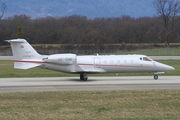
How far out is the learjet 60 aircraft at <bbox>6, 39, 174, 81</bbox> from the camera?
30.0 metres

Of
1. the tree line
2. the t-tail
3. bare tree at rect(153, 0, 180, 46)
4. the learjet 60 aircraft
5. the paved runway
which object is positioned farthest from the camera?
bare tree at rect(153, 0, 180, 46)

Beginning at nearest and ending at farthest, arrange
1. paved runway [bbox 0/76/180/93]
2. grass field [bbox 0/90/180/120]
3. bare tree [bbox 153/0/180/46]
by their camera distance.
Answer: grass field [bbox 0/90/180/120], paved runway [bbox 0/76/180/93], bare tree [bbox 153/0/180/46]

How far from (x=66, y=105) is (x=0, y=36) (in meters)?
90.7

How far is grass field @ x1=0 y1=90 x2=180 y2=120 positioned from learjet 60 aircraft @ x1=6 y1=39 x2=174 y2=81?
8791 millimetres

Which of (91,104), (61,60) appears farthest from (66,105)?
(61,60)

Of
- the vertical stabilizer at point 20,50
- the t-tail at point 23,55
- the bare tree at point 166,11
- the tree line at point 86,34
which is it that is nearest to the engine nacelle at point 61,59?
the t-tail at point 23,55

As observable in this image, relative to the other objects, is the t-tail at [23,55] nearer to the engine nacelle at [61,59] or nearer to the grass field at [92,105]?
the engine nacelle at [61,59]

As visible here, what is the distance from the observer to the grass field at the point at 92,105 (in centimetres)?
1519

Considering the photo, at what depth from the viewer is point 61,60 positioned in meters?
30.3

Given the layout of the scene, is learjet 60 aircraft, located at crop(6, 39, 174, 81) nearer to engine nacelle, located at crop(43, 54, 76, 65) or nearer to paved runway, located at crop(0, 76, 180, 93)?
engine nacelle, located at crop(43, 54, 76, 65)

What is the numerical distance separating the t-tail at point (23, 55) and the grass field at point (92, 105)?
8693 mm

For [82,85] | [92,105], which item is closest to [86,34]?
[82,85]

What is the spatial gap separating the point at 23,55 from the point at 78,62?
4253 millimetres

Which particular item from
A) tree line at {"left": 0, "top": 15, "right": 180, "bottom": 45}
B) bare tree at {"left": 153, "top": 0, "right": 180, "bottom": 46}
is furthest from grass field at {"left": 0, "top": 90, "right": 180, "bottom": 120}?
bare tree at {"left": 153, "top": 0, "right": 180, "bottom": 46}
